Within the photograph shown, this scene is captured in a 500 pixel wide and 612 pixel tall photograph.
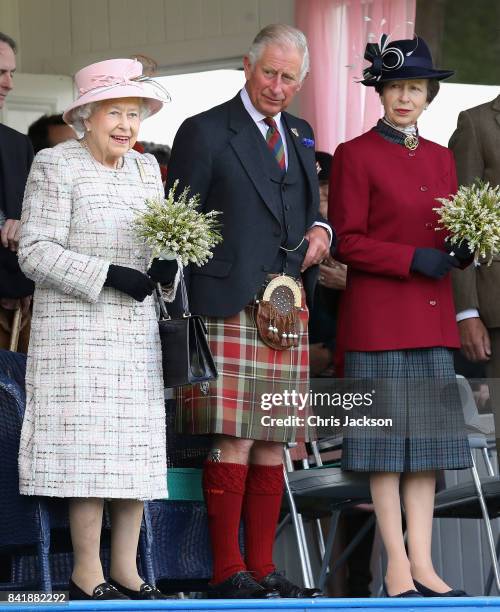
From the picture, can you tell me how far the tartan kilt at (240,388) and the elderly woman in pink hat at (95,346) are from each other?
25 cm

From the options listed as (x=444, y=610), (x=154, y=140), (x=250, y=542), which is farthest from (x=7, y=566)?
(x=154, y=140)

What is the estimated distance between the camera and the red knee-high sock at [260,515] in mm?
4734

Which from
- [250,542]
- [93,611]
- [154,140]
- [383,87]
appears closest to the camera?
[93,611]

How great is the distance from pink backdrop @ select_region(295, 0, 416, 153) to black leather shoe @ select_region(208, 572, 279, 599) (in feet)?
13.5

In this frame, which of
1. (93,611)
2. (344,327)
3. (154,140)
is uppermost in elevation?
(154,140)

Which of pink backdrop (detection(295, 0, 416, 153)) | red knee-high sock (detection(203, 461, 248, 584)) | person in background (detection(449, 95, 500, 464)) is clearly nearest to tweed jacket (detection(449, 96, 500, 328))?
person in background (detection(449, 95, 500, 464))

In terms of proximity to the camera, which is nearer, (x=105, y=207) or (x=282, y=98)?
(x=105, y=207)

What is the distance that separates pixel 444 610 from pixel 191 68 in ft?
17.7

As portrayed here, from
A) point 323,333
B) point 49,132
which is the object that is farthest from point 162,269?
point 49,132

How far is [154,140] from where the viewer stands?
902 cm

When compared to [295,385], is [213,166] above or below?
above

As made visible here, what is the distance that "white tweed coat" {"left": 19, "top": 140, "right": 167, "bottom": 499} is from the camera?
4.28 meters

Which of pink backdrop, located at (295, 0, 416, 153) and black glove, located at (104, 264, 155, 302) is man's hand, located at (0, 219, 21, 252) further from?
pink backdrop, located at (295, 0, 416, 153)

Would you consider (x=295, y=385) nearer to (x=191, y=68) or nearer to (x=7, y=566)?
(x=7, y=566)
